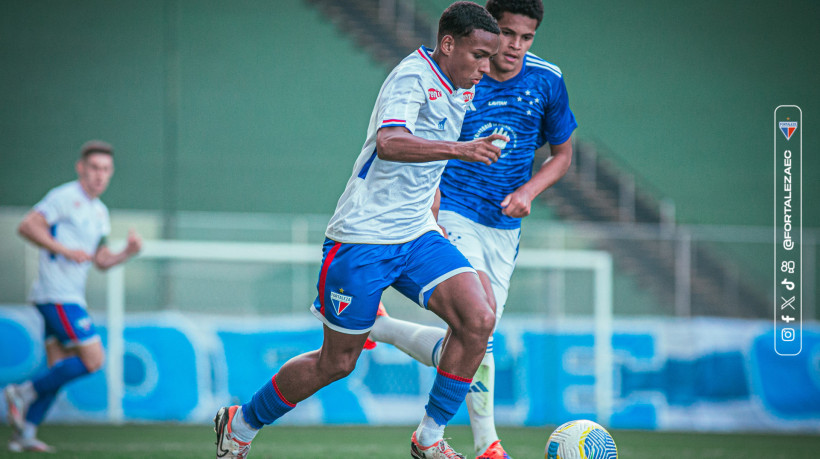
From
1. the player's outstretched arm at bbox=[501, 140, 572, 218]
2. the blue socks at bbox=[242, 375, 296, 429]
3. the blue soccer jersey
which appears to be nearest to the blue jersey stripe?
the player's outstretched arm at bbox=[501, 140, 572, 218]

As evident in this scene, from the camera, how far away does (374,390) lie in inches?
377

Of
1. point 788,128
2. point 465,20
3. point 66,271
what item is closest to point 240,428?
point 465,20

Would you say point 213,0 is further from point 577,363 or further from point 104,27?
point 577,363

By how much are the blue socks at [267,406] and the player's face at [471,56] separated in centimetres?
158

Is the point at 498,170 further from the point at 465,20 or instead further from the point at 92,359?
the point at 92,359

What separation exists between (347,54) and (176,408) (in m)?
11.1

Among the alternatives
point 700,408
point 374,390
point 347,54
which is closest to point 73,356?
point 374,390

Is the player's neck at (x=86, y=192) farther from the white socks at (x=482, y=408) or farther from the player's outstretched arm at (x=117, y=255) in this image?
the white socks at (x=482, y=408)

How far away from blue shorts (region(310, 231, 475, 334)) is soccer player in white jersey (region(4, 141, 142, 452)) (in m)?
3.39

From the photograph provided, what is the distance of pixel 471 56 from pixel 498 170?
1.00 metres

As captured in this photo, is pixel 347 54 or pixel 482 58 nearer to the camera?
pixel 482 58

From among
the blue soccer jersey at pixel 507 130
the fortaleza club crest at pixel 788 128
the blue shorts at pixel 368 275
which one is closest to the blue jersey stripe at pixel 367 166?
the blue shorts at pixel 368 275

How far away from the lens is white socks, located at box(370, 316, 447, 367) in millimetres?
4591

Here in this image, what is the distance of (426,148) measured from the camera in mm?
3576
